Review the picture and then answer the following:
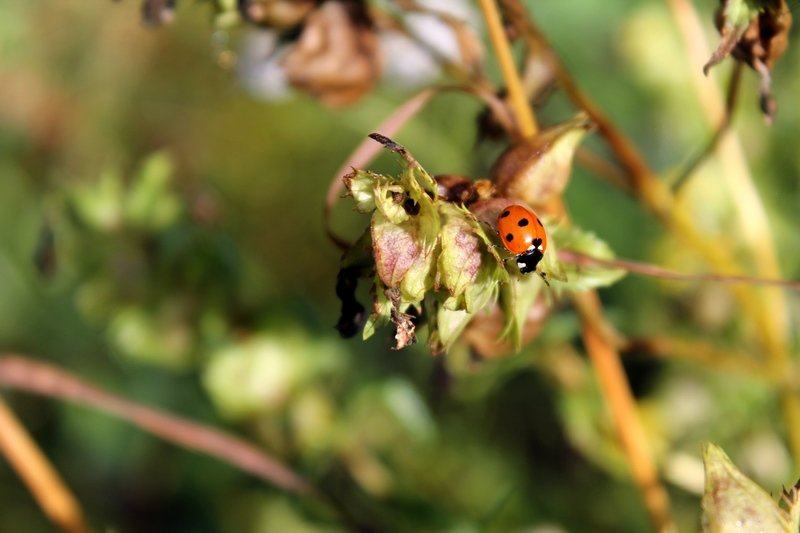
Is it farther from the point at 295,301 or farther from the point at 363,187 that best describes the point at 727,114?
the point at 295,301

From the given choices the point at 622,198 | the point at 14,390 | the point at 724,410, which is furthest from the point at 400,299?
the point at 14,390

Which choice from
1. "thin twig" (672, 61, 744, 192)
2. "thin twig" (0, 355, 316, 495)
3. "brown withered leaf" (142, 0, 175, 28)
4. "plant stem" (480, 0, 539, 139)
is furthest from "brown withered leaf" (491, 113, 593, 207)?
"thin twig" (0, 355, 316, 495)

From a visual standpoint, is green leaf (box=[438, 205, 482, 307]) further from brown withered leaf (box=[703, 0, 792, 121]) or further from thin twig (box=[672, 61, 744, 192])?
thin twig (box=[672, 61, 744, 192])

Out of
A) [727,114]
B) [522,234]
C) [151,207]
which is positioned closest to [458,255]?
[522,234]

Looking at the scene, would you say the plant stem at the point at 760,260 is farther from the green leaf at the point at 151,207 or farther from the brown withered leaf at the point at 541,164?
the green leaf at the point at 151,207

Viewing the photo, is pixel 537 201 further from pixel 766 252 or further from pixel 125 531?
pixel 125 531

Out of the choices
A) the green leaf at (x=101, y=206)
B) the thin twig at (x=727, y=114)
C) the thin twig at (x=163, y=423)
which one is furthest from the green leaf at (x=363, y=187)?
the green leaf at (x=101, y=206)
